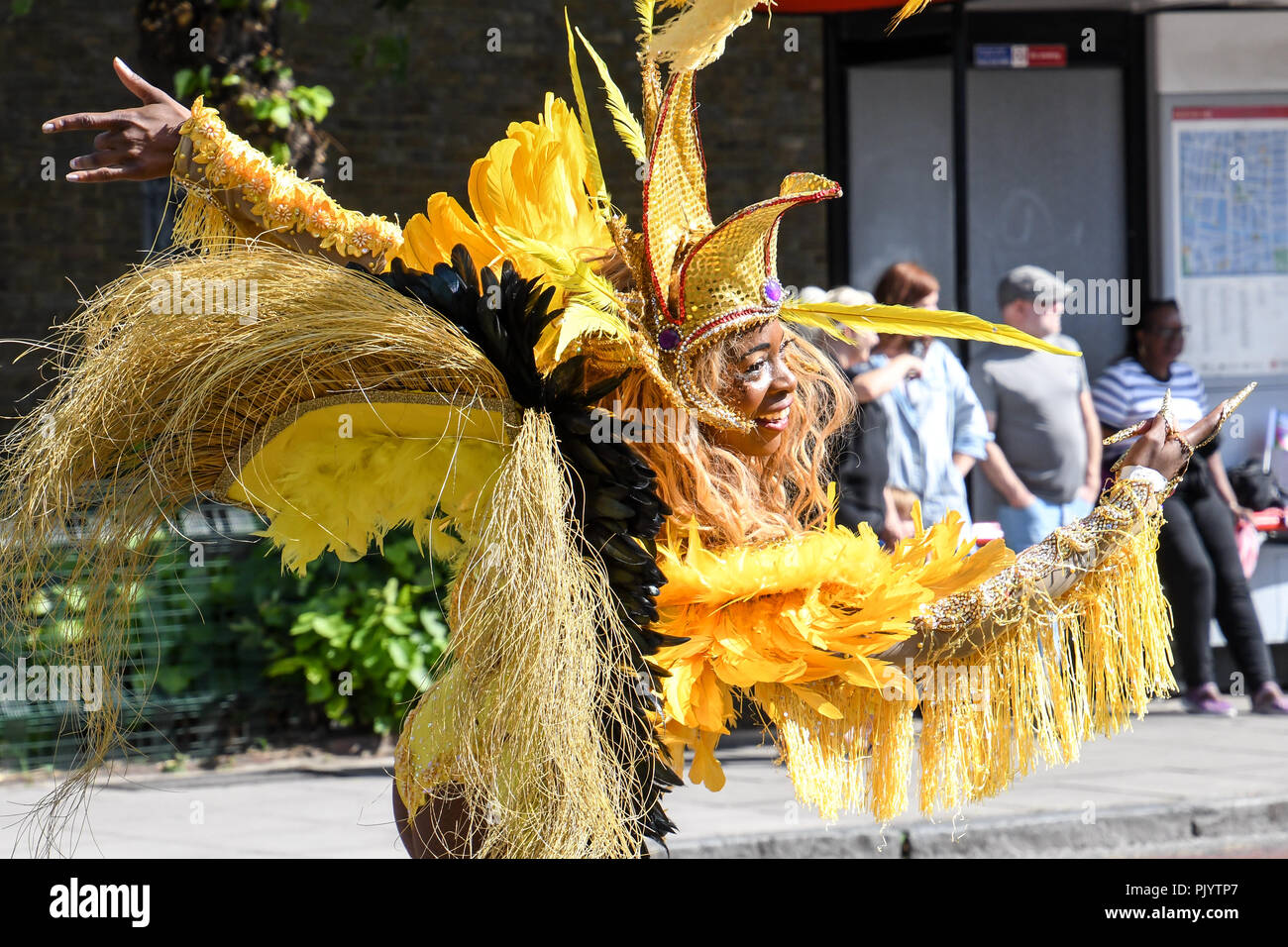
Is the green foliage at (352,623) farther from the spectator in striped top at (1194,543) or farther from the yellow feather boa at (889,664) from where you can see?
the yellow feather boa at (889,664)

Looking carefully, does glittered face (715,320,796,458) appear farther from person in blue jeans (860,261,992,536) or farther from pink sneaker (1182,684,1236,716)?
pink sneaker (1182,684,1236,716)

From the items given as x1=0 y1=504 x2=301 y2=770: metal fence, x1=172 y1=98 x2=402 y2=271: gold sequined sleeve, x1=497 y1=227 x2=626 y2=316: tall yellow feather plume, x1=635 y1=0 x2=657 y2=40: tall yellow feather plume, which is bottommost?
x1=0 y1=504 x2=301 y2=770: metal fence

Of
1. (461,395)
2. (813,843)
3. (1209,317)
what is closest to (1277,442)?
(1209,317)

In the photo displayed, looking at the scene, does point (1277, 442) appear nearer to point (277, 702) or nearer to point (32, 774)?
point (277, 702)

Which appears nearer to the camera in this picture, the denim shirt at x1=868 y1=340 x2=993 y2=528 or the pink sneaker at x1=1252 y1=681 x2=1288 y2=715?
the denim shirt at x1=868 y1=340 x2=993 y2=528

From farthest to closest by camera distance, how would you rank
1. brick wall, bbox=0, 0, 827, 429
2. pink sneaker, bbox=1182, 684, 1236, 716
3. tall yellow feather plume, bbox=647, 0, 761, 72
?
1. brick wall, bbox=0, 0, 827, 429
2. pink sneaker, bbox=1182, 684, 1236, 716
3. tall yellow feather plume, bbox=647, 0, 761, 72

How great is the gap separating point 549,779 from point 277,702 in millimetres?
4297

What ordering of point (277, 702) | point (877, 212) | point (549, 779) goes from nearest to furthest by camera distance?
point (549, 779)
point (277, 702)
point (877, 212)

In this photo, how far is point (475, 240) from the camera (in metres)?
2.51

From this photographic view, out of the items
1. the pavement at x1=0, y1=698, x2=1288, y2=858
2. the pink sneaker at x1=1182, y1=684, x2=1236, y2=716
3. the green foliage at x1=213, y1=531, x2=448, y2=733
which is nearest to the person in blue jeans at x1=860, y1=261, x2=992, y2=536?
the pavement at x1=0, y1=698, x2=1288, y2=858

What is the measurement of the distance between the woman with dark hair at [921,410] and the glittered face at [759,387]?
276 cm

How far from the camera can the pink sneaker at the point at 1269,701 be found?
673 centimetres

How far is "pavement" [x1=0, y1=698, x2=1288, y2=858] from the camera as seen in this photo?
4.88 meters

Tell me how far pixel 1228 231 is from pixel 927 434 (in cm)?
300
